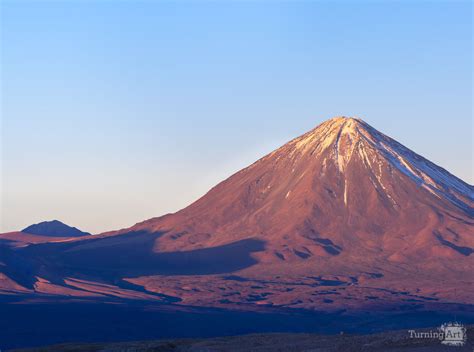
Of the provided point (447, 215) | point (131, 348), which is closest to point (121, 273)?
point (447, 215)

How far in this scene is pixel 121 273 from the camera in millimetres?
180000

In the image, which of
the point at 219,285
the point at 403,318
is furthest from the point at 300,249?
the point at 403,318

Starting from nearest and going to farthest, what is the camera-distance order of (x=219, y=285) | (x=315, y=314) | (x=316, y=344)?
1. (x=316, y=344)
2. (x=315, y=314)
3. (x=219, y=285)

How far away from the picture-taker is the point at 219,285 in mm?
161000

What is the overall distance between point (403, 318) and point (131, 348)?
79.6 meters

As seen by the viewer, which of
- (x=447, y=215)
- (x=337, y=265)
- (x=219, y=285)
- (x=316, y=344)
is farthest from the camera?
(x=447, y=215)

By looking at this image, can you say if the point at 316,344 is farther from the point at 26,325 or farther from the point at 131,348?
the point at 26,325

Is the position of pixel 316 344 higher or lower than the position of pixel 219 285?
lower

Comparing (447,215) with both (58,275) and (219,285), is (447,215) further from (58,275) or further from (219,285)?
(58,275)

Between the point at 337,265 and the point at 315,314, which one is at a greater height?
the point at 337,265

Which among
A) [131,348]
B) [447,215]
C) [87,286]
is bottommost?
[131,348]

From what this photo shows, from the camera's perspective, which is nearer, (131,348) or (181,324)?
(131,348)

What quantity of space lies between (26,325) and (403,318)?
4715 cm

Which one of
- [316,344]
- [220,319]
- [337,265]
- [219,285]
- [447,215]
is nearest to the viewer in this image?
[316,344]
